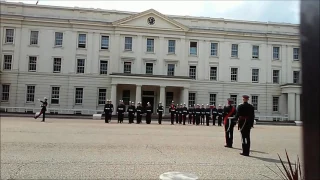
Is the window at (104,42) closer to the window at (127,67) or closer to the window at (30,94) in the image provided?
the window at (127,67)

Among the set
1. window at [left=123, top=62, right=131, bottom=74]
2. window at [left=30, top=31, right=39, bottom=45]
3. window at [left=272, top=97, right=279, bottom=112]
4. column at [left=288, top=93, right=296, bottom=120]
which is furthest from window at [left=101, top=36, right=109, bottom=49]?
column at [left=288, top=93, right=296, bottom=120]

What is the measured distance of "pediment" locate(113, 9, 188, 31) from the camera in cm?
4653

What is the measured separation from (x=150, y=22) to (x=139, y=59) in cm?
582

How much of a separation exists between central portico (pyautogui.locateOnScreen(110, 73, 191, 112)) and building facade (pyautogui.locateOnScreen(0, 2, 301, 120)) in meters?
0.14

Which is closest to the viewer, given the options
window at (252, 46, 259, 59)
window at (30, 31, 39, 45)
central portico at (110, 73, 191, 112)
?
central portico at (110, 73, 191, 112)

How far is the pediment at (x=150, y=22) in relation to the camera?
46531 millimetres

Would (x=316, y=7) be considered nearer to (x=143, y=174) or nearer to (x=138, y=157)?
(x=143, y=174)

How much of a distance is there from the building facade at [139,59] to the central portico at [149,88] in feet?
0.46

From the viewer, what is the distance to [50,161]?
793 cm

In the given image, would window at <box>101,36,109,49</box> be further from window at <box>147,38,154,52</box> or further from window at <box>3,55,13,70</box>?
window at <box>3,55,13,70</box>

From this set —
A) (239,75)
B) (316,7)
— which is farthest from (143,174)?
(239,75)

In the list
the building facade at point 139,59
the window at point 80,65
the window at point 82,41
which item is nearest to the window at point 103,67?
the building facade at point 139,59

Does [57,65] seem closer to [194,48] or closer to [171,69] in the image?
[171,69]

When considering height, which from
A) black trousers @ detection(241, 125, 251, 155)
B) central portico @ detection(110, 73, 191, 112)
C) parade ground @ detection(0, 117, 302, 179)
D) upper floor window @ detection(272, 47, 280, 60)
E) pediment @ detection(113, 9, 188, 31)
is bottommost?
parade ground @ detection(0, 117, 302, 179)
